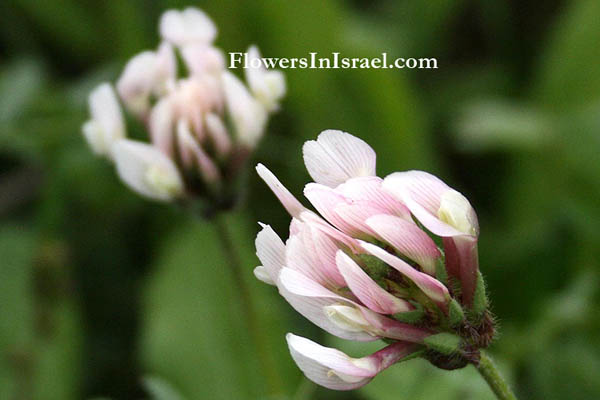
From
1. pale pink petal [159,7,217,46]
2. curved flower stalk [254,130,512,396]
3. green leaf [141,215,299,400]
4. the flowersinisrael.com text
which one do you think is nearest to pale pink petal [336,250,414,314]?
curved flower stalk [254,130,512,396]

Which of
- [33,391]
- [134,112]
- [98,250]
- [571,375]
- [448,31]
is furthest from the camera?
[448,31]

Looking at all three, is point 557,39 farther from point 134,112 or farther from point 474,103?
point 134,112

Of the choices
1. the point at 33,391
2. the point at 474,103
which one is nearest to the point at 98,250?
the point at 33,391

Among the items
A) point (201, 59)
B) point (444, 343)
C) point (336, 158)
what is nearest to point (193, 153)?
point (201, 59)

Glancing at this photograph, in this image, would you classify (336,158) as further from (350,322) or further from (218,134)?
(218,134)

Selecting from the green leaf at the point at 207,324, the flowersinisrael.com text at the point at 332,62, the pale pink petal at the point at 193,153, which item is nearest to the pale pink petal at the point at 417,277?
the pale pink petal at the point at 193,153

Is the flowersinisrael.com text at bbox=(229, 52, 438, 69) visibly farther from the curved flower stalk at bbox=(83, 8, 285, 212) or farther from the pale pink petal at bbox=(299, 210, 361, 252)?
the pale pink petal at bbox=(299, 210, 361, 252)
